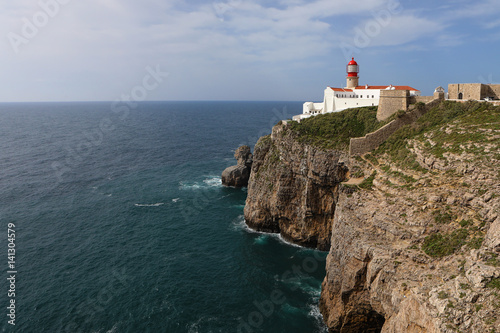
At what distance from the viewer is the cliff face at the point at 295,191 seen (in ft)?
158

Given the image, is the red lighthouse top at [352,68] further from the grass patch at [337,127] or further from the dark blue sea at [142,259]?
the dark blue sea at [142,259]

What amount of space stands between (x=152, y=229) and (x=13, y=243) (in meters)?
21.6

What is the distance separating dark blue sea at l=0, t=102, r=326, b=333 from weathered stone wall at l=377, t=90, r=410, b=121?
26299 millimetres

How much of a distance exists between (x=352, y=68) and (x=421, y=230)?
52.3 m

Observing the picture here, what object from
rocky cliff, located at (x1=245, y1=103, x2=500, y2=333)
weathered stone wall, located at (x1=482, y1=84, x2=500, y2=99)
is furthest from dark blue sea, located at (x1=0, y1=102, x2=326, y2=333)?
weathered stone wall, located at (x1=482, y1=84, x2=500, y2=99)

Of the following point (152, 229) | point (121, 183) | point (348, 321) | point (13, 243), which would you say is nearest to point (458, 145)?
point (348, 321)

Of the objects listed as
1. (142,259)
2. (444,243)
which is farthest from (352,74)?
(142,259)

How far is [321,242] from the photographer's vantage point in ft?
164

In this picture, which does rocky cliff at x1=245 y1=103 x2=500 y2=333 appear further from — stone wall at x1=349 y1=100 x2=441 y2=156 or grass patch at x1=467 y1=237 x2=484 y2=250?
stone wall at x1=349 y1=100 x2=441 y2=156

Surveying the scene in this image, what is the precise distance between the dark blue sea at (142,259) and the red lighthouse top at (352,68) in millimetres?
38501

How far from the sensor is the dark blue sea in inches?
1420

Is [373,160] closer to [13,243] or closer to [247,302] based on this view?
[247,302]

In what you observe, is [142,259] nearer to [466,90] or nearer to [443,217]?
[443,217]

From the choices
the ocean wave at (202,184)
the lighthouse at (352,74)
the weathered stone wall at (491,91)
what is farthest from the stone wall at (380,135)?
the ocean wave at (202,184)
